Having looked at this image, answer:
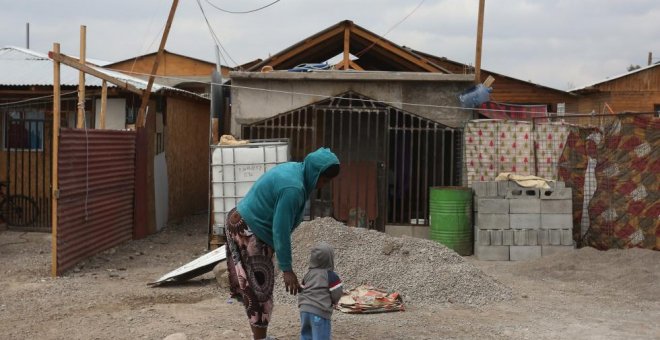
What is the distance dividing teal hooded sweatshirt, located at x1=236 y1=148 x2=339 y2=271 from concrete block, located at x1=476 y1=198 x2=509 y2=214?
572 cm

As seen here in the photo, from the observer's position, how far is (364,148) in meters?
11.3

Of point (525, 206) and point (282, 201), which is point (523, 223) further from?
point (282, 201)

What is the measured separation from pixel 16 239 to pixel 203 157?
566 cm

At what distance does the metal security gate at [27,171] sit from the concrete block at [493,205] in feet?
24.0

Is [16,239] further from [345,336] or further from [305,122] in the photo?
[345,336]

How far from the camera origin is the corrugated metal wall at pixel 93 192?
827 cm

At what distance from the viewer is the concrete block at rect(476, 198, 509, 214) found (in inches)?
384

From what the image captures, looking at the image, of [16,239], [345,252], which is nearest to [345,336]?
[345,252]

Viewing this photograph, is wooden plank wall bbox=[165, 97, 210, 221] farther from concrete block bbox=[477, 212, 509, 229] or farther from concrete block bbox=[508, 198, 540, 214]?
concrete block bbox=[508, 198, 540, 214]

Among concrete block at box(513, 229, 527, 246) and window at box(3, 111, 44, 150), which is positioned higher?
window at box(3, 111, 44, 150)

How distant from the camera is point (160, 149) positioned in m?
12.8

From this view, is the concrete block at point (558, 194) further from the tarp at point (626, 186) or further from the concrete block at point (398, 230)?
the concrete block at point (398, 230)

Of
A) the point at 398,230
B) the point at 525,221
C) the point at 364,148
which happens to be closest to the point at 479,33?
the point at 364,148

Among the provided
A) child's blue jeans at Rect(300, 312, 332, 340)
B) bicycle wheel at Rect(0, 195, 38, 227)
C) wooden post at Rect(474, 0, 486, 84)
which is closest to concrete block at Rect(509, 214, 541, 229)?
wooden post at Rect(474, 0, 486, 84)
